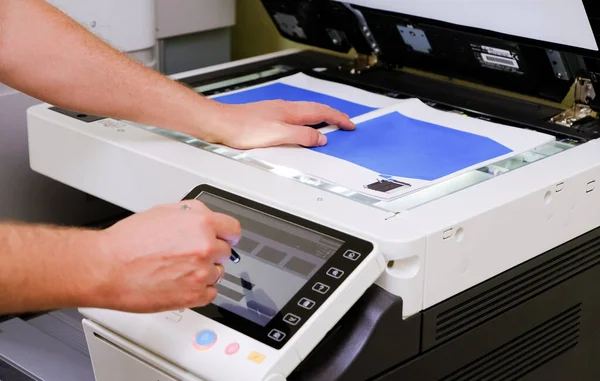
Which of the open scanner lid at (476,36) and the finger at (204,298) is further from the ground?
the open scanner lid at (476,36)

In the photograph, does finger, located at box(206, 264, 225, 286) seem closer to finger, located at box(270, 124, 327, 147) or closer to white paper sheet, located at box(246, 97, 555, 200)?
white paper sheet, located at box(246, 97, 555, 200)

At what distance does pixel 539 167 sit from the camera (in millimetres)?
1058

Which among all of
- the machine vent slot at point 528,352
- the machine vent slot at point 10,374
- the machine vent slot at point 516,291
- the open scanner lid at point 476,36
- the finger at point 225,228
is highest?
the open scanner lid at point 476,36

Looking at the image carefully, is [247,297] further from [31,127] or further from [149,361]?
[31,127]

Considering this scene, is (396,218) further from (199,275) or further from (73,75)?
(73,75)

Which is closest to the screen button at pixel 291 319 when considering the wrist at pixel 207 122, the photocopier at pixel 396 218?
the photocopier at pixel 396 218

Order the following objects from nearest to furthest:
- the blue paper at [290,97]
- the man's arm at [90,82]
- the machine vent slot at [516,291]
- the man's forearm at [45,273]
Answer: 1. the man's forearm at [45,273]
2. the machine vent slot at [516,291]
3. the man's arm at [90,82]
4. the blue paper at [290,97]

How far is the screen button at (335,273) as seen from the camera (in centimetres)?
86

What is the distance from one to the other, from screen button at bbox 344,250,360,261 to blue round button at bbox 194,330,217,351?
16cm

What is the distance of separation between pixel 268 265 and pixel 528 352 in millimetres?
376

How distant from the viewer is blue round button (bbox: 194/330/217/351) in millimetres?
846

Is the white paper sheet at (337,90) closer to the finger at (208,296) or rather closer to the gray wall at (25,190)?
the gray wall at (25,190)

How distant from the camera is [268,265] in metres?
0.91

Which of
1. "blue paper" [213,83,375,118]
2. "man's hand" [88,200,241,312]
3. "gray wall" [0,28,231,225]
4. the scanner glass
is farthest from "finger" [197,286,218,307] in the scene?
"gray wall" [0,28,231,225]
